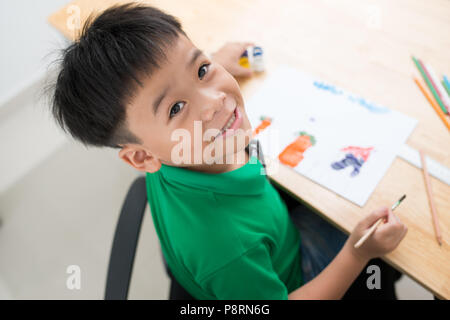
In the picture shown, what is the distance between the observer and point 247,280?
25.2 inches

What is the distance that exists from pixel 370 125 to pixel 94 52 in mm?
591

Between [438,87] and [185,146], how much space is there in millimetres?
592

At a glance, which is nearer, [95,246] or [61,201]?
[95,246]

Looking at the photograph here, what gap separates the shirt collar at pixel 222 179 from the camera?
26.4 inches

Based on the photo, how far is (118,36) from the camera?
581mm

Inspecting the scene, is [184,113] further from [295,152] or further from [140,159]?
[295,152]

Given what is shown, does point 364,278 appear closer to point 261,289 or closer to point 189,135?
point 261,289

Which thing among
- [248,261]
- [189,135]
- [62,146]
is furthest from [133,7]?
[62,146]

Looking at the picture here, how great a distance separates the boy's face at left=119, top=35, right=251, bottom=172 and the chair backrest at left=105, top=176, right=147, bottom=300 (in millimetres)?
138

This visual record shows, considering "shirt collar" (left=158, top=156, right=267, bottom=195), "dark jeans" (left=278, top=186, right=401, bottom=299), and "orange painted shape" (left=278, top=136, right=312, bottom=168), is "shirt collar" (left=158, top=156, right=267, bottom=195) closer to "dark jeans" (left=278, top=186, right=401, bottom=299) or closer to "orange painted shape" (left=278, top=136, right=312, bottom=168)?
"orange painted shape" (left=278, top=136, right=312, bottom=168)

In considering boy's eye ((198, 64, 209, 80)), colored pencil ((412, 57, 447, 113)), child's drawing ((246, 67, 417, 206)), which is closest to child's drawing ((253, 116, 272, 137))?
child's drawing ((246, 67, 417, 206))

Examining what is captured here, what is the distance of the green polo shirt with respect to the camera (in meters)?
0.63

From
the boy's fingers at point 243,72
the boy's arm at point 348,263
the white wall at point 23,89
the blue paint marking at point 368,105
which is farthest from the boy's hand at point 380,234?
the white wall at point 23,89

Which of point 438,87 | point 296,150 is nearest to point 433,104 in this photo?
point 438,87
